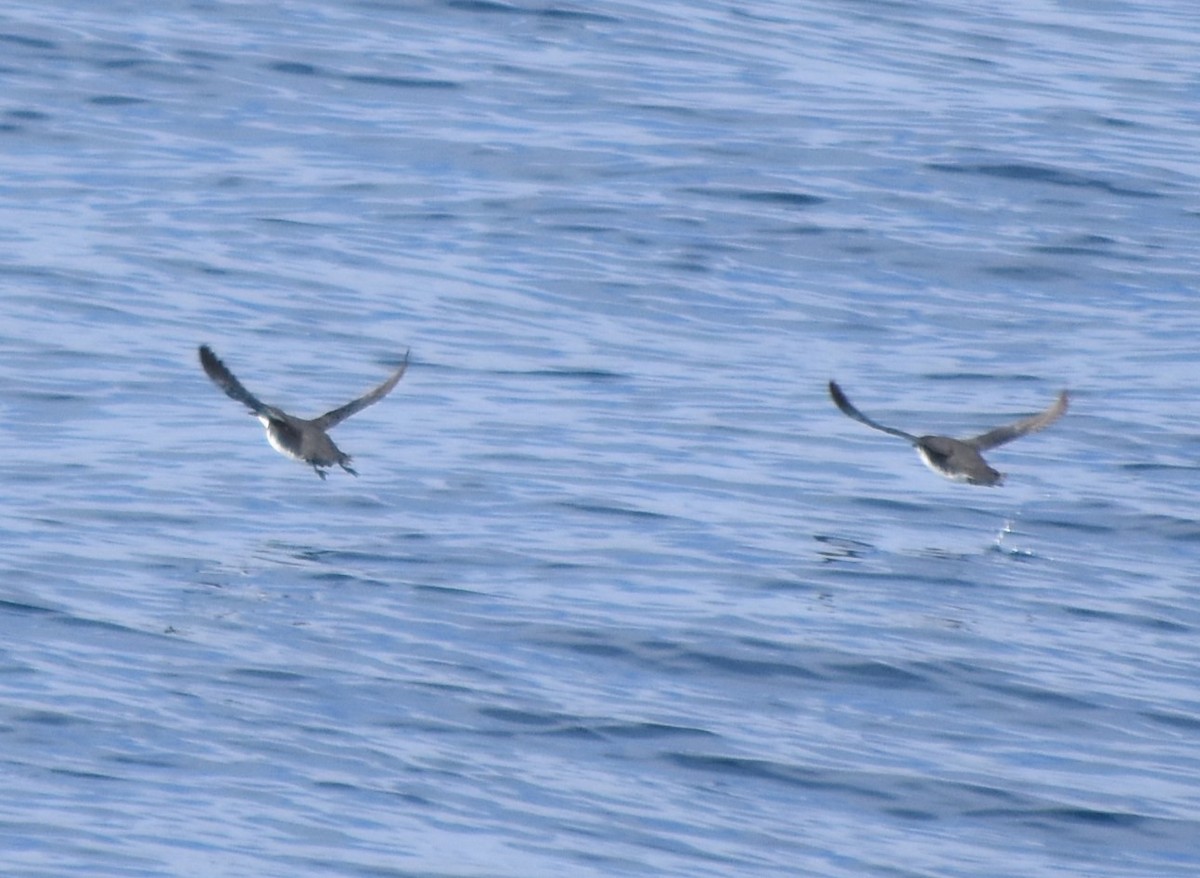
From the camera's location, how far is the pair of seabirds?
1379 centimetres

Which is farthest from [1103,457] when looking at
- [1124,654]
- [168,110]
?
[168,110]

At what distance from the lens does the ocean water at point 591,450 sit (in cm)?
1091

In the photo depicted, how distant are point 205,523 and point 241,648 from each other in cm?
257

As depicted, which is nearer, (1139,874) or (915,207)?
(1139,874)

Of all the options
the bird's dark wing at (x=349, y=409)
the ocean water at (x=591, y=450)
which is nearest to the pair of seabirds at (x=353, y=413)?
the bird's dark wing at (x=349, y=409)

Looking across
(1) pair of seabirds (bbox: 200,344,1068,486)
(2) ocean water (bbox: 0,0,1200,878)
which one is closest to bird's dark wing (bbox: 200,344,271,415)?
(1) pair of seabirds (bbox: 200,344,1068,486)

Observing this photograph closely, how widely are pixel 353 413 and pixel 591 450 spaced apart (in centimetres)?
235

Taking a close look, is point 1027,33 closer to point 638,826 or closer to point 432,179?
point 432,179

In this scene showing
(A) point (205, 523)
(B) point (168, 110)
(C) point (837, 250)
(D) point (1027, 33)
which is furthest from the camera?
(D) point (1027, 33)

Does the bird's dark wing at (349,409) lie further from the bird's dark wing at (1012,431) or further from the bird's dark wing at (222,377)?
the bird's dark wing at (1012,431)

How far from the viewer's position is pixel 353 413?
1534 centimetres

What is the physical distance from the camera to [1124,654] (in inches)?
528

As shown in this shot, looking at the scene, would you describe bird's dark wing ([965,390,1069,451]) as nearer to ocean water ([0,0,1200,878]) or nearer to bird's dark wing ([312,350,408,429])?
ocean water ([0,0,1200,878])

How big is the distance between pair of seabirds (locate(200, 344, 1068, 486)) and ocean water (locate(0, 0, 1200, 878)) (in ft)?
1.65
